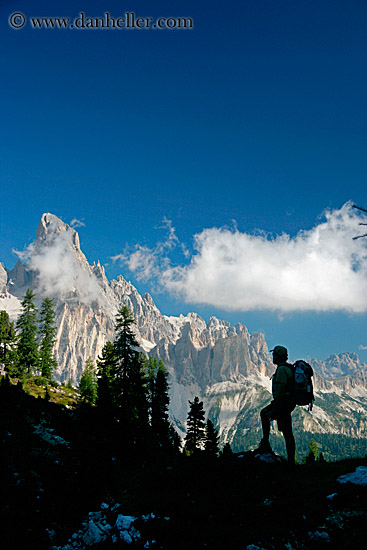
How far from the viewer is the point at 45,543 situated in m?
7.93

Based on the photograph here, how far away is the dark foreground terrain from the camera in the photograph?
26.1ft

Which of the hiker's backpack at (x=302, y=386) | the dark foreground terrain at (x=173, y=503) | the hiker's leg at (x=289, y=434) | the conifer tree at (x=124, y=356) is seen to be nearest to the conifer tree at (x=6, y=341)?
the conifer tree at (x=124, y=356)

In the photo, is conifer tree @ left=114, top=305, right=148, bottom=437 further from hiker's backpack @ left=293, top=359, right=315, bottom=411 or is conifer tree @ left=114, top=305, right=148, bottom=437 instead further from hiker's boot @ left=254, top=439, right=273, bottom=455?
hiker's backpack @ left=293, top=359, right=315, bottom=411

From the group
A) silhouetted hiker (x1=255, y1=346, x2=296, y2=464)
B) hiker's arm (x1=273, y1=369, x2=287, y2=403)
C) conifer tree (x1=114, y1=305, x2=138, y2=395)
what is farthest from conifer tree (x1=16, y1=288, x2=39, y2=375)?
hiker's arm (x1=273, y1=369, x2=287, y2=403)

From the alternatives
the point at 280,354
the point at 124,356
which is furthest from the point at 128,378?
the point at 280,354

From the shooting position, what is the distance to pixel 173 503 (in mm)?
9539

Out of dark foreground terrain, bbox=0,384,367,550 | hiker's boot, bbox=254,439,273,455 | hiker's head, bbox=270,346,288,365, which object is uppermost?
hiker's head, bbox=270,346,288,365

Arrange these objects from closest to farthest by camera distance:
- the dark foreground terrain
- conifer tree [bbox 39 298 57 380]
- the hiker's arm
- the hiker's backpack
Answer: the dark foreground terrain
the hiker's backpack
the hiker's arm
conifer tree [bbox 39 298 57 380]

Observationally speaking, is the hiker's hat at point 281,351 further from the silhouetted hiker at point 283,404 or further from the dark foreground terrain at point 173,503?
the dark foreground terrain at point 173,503

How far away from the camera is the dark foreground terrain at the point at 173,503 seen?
7.97 metres

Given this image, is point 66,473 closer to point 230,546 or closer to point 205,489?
point 205,489

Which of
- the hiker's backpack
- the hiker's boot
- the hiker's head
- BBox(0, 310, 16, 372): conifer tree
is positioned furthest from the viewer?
BBox(0, 310, 16, 372): conifer tree

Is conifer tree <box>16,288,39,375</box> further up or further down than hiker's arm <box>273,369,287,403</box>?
further up

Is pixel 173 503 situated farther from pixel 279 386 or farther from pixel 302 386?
pixel 302 386
